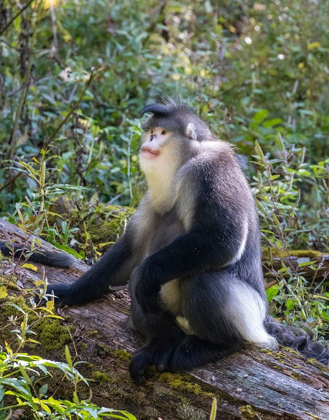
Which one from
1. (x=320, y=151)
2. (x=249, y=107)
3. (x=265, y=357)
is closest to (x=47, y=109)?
(x=249, y=107)

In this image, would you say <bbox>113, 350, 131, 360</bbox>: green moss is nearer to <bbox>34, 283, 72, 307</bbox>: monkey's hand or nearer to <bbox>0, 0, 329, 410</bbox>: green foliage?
<bbox>34, 283, 72, 307</bbox>: monkey's hand

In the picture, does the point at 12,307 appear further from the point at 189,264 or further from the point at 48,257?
the point at 189,264

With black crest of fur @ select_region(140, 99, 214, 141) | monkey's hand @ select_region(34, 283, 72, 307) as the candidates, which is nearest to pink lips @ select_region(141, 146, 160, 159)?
black crest of fur @ select_region(140, 99, 214, 141)

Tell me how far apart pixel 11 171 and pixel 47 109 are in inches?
72.7

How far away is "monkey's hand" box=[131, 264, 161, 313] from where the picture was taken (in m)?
3.65

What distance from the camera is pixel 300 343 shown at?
3822 mm

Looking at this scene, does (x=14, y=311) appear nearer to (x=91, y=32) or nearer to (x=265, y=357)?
(x=265, y=357)

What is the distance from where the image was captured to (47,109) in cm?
795

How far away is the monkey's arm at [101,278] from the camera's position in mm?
4023

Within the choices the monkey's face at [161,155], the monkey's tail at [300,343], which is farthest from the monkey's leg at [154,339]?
the monkey's face at [161,155]

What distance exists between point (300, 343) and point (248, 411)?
857 millimetres

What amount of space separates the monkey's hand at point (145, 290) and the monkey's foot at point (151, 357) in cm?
20

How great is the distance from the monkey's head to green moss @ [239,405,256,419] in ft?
5.38

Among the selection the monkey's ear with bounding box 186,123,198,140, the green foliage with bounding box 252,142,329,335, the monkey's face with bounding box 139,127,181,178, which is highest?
the monkey's ear with bounding box 186,123,198,140
